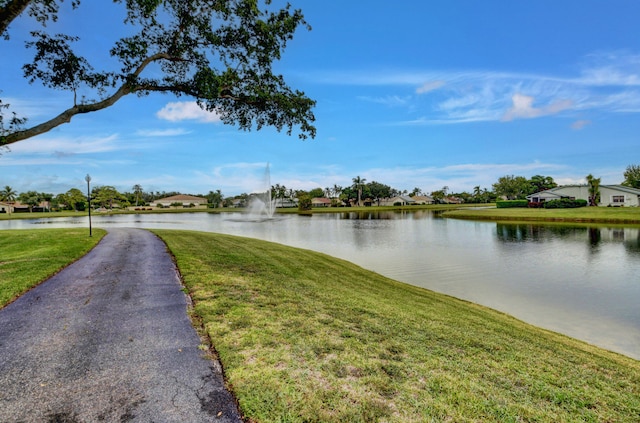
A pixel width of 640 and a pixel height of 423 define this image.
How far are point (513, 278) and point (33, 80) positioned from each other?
1978cm

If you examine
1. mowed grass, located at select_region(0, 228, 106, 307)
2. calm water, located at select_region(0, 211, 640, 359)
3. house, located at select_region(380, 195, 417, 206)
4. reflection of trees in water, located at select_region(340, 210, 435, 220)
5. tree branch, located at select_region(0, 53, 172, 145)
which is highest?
tree branch, located at select_region(0, 53, 172, 145)

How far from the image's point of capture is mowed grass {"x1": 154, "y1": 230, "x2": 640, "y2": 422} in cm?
348

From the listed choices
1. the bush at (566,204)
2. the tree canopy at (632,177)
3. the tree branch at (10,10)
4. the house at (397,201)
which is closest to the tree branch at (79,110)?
the tree branch at (10,10)

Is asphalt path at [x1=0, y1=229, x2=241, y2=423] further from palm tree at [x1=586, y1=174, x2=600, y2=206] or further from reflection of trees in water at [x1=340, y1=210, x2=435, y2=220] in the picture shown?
palm tree at [x1=586, y1=174, x2=600, y2=206]

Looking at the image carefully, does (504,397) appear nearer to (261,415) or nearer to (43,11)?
(261,415)

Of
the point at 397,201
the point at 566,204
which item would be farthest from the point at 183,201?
the point at 566,204

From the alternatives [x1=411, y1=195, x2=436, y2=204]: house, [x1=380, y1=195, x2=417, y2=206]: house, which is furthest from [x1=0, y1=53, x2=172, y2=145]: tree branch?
[x1=411, y1=195, x2=436, y2=204]: house

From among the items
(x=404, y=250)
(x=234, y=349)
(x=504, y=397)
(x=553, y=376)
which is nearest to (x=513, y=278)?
(x=404, y=250)

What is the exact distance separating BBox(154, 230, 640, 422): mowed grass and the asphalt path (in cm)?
38

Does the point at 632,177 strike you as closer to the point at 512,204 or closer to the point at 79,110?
the point at 512,204

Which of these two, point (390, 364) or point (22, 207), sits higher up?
point (22, 207)

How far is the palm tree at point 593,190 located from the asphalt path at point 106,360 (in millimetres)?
80093

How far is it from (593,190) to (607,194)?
14.9 feet

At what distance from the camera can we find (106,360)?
14.3 feet
